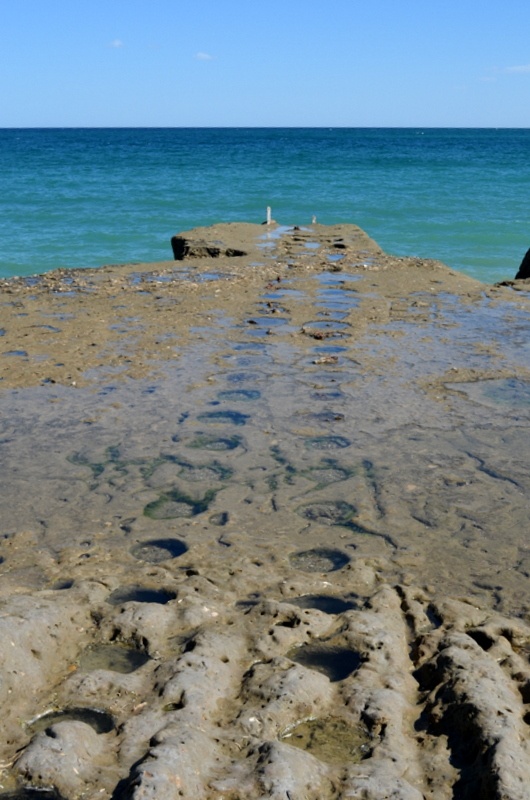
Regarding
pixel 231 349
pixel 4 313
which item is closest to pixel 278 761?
pixel 231 349

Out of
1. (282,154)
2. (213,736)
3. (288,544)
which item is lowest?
(282,154)

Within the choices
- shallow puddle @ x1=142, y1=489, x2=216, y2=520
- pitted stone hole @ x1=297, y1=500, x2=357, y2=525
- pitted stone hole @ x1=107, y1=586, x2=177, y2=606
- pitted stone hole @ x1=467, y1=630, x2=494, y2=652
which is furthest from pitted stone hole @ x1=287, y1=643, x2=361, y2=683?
shallow puddle @ x1=142, y1=489, x2=216, y2=520

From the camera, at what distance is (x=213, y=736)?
2729 mm

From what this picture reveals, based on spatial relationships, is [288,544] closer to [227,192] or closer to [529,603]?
[529,603]

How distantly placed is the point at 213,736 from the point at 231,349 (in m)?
5.35

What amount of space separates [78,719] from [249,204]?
26.5 meters

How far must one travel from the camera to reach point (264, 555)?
13.9 ft

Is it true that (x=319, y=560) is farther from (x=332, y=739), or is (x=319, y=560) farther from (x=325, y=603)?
(x=332, y=739)

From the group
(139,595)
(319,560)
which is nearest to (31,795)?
(139,595)

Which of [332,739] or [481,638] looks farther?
[481,638]

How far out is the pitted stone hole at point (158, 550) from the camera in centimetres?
424

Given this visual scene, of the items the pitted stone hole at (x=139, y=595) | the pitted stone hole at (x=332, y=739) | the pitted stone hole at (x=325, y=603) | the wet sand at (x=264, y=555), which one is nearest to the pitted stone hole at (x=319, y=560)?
the wet sand at (x=264, y=555)

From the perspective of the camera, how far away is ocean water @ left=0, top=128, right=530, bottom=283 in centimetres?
1970

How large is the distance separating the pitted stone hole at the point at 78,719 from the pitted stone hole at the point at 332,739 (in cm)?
58
